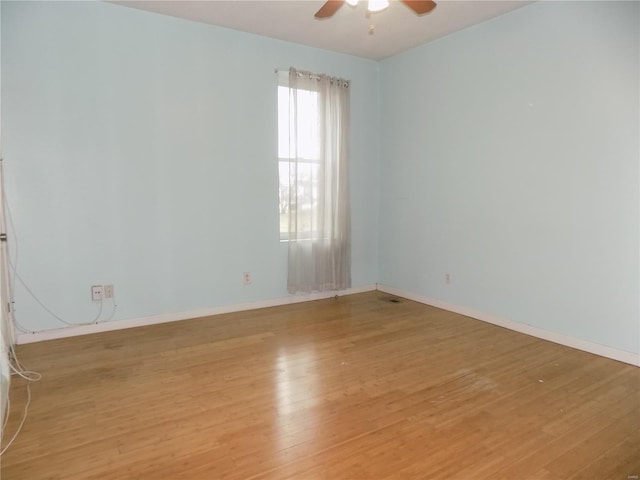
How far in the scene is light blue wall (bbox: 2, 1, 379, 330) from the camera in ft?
10.3

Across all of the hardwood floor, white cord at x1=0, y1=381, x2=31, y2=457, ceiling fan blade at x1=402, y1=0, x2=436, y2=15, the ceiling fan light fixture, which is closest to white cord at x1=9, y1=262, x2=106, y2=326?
the hardwood floor

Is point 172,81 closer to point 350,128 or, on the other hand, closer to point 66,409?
point 350,128

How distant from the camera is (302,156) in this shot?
426 centimetres

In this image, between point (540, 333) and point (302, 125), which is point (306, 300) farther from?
point (540, 333)

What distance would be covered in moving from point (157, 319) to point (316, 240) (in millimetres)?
1775

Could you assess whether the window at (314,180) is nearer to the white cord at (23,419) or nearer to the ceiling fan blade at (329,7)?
the ceiling fan blade at (329,7)

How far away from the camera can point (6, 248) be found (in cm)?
301

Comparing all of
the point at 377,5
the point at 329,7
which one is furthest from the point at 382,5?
the point at 329,7

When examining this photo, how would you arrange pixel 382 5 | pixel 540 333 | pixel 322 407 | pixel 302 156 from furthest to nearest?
pixel 302 156, pixel 540 333, pixel 382 5, pixel 322 407

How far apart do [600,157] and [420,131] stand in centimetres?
183

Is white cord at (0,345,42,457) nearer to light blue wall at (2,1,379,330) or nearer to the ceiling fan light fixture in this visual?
light blue wall at (2,1,379,330)

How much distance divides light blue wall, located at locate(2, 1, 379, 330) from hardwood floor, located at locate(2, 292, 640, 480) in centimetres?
60

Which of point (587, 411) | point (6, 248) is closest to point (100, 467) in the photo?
point (6, 248)

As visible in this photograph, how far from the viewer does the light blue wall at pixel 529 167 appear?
113 inches
